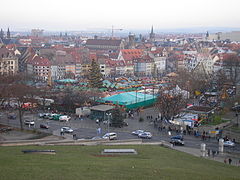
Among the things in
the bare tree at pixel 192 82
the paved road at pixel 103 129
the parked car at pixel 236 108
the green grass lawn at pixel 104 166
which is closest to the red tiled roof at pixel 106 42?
the bare tree at pixel 192 82

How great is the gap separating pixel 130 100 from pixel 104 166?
2411cm

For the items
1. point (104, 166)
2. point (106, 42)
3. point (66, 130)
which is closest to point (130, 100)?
point (66, 130)

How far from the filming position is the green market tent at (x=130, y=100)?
38.4 m

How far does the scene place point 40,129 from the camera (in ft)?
95.7

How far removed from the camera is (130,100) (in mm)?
39062

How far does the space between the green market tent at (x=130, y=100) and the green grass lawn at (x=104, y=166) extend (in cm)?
1825

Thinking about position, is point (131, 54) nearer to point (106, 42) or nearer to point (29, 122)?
point (106, 42)

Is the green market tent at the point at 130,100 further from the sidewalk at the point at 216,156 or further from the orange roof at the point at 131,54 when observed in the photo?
the orange roof at the point at 131,54

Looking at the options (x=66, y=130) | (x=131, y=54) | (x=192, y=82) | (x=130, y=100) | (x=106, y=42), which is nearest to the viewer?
(x=66, y=130)

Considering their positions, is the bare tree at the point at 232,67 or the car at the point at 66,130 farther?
the bare tree at the point at 232,67

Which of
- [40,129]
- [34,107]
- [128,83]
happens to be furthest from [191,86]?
[40,129]

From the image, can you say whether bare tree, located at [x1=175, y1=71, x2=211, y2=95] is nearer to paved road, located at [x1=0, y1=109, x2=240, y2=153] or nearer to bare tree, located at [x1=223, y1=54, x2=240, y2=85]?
bare tree, located at [x1=223, y1=54, x2=240, y2=85]

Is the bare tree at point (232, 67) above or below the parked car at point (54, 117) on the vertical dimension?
above

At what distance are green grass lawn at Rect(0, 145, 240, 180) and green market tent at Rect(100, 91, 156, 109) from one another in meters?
18.2
